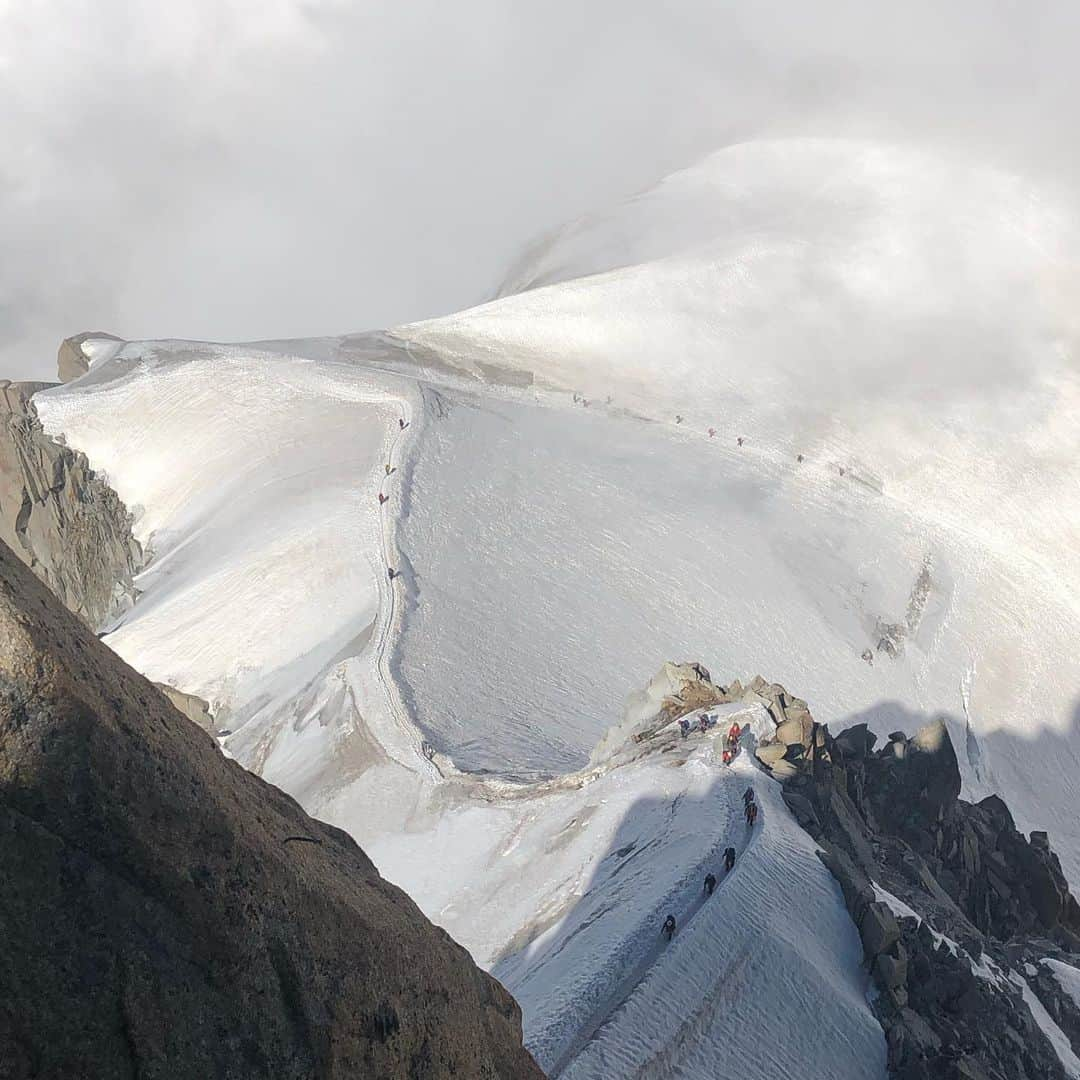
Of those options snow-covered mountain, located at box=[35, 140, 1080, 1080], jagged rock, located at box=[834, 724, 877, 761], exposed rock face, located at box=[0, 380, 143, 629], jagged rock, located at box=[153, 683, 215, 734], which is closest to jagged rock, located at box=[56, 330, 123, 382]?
snow-covered mountain, located at box=[35, 140, 1080, 1080]

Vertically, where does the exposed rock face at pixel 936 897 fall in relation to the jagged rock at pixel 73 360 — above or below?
above

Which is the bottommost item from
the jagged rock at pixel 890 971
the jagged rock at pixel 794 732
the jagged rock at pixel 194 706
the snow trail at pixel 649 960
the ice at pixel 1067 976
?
the jagged rock at pixel 194 706

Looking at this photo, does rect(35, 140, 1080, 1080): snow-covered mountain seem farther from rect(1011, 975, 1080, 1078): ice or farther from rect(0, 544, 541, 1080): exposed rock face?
rect(0, 544, 541, 1080): exposed rock face

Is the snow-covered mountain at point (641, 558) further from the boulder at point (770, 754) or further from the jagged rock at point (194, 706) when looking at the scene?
the boulder at point (770, 754)

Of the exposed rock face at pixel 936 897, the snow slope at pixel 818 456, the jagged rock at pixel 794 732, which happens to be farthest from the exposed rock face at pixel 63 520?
the exposed rock face at pixel 936 897

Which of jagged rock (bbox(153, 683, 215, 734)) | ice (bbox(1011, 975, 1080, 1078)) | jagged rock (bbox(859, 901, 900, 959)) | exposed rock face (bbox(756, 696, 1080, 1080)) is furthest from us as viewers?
jagged rock (bbox(153, 683, 215, 734))

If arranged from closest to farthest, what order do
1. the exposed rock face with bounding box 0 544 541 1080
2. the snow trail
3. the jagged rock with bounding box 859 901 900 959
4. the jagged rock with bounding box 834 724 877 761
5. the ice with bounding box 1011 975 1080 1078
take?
the exposed rock face with bounding box 0 544 541 1080 < the snow trail < the jagged rock with bounding box 859 901 900 959 < the ice with bounding box 1011 975 1080 1078 < the jagged rock with bounding box 834 724 877 761
